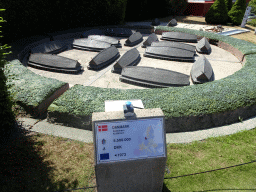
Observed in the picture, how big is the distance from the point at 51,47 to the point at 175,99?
10229mm

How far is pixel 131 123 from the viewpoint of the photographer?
12.3 ft

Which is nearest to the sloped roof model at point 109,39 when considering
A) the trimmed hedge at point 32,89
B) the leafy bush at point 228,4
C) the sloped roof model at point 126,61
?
the sloped roof model at point 126,61

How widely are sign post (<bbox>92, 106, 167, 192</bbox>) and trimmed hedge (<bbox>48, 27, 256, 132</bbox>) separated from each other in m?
2.59

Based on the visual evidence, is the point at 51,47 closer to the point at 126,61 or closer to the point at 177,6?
the point at 126,61

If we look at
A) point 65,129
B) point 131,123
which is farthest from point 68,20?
point 131,123

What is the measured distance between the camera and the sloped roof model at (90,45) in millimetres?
14678

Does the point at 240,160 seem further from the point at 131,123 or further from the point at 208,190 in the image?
the point at 131,123

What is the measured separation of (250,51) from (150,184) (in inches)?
504

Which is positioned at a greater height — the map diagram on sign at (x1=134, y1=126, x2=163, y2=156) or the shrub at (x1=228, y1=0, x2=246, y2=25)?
the map diagram on sign at (x1=134, y1=126, x2=163, y2=156)

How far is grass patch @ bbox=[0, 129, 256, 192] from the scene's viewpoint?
4.71 m

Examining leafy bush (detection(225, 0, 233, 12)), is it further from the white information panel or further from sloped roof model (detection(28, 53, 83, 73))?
the white information panel

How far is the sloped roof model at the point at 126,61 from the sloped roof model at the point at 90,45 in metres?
2.85

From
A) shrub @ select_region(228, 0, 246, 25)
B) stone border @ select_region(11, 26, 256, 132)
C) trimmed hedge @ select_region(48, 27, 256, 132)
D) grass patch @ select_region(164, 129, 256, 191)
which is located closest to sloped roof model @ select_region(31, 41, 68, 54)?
trimmed hedge @ select_region(48, 27, 256, 132)

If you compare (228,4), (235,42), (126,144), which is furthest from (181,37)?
(228,4)
